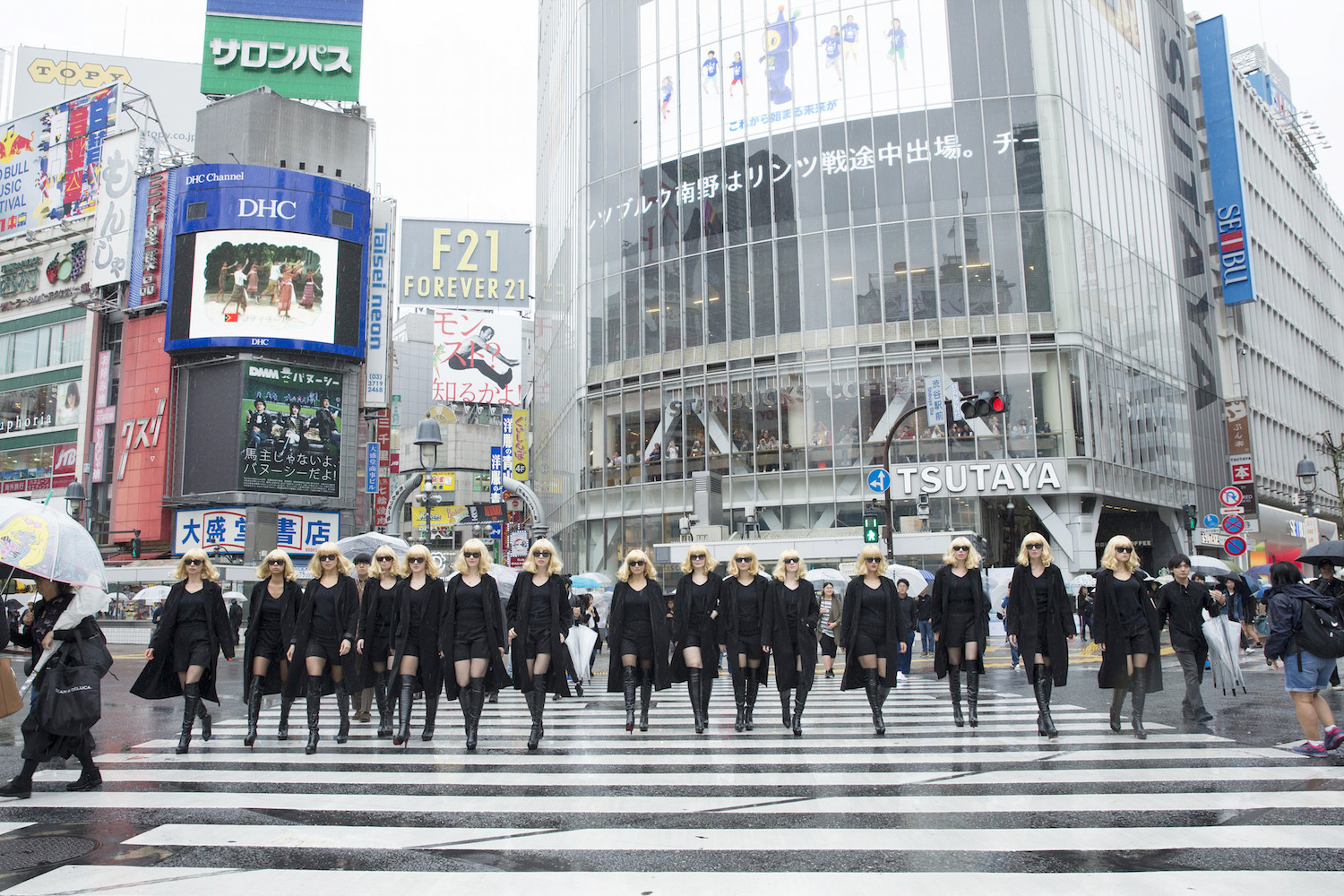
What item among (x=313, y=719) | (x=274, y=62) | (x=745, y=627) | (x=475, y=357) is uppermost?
(x=274, y=62)

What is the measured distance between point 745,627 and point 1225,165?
1866 inches

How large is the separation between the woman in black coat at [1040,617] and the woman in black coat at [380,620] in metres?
6.23

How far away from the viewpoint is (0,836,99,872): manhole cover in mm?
4891

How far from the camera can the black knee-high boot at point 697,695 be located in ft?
31.7

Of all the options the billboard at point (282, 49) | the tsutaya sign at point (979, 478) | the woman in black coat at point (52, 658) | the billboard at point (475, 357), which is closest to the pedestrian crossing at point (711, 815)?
the woman in black coat at point (52, 658)

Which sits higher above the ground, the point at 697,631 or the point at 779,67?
the point at 779,67

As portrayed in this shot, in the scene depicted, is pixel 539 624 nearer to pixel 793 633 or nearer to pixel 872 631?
pixel 793 633

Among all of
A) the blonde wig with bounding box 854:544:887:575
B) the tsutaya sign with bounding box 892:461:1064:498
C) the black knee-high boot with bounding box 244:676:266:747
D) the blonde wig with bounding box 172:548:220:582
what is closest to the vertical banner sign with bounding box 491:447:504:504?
the tsutaya sign with bounding box 892:461:1064:498

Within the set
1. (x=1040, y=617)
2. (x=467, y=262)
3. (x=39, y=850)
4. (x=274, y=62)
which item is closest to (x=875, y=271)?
(x=1040, y=617)

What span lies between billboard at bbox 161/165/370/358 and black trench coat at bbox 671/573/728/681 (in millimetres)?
42605

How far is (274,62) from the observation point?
5378 cm

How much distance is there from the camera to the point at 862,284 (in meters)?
32.7

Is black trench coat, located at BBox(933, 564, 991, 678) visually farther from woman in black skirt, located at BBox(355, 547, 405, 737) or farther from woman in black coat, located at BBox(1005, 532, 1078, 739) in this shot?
woman in black skirt, located at BBox(355, 547, 405, 737)

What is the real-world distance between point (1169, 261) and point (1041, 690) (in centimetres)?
3607
